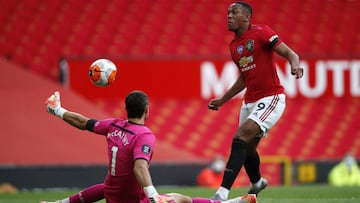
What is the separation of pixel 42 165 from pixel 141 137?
28.4ft

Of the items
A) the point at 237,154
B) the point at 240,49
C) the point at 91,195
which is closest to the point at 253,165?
the point at 237,154

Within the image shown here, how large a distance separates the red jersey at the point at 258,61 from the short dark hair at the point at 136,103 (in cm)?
167

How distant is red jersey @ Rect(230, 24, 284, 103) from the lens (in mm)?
7852

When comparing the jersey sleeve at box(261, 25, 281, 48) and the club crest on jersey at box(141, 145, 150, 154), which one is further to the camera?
the jersey sleeve at box(261, 25, 281, 48)

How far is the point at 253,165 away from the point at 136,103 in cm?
205

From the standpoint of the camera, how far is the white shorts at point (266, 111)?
7789 millimetres

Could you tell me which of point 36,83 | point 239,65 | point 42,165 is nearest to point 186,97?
point 36,83

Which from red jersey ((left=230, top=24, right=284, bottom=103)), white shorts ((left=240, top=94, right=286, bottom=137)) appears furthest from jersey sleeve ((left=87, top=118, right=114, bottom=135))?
red jersey ((left=230, top=24, right=284, bottom=103))

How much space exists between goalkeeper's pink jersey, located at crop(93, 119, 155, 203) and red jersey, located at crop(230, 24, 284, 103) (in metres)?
1.66

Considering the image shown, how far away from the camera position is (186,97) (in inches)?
722

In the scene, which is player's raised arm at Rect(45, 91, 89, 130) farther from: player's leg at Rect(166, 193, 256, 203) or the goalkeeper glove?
player's leg at Rect(166, 193, 256, 203)

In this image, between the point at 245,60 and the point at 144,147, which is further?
the point at 245,60

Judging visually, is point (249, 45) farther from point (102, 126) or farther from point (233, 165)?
point (102, 126)

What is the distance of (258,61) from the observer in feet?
25.8
